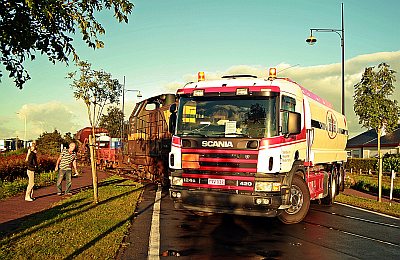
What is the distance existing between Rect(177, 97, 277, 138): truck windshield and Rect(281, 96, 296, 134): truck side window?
Result: 252mm

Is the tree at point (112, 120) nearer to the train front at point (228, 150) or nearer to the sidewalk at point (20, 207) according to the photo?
the sidewalk at point (20, 207)

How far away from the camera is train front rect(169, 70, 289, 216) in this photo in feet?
29.6

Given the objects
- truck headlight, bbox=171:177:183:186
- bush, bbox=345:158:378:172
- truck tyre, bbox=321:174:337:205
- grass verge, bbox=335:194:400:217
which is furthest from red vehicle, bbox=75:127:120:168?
bush, bbox=345:158:378:172

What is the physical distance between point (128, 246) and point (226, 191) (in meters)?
2.46

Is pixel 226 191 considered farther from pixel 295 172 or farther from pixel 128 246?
pixel 128 246

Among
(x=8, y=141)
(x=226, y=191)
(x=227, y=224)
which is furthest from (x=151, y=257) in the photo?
(x=8, y=141)

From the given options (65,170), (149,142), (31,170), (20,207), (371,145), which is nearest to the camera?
(20,207)

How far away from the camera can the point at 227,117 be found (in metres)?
9.62

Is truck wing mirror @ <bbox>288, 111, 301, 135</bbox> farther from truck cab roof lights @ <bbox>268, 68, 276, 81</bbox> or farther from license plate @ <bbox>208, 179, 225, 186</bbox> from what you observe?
license plate @ <bbox>208, 179, 225, 186</bbox>

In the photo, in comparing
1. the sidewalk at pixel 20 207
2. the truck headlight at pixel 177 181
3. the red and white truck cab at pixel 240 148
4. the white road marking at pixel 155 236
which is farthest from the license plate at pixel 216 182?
the sidewalk at pixel 20 207

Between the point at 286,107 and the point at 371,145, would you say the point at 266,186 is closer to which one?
the point at 286,107

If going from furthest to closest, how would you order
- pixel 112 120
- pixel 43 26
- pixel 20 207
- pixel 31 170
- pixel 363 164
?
pixel 112 120 < pixel 363 164 < pixel 31 170 < pixel 20 207 < pixel 43 26

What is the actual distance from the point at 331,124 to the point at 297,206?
5543mm

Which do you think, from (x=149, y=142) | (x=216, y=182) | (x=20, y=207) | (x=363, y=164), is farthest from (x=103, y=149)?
(x=363, y=164)
